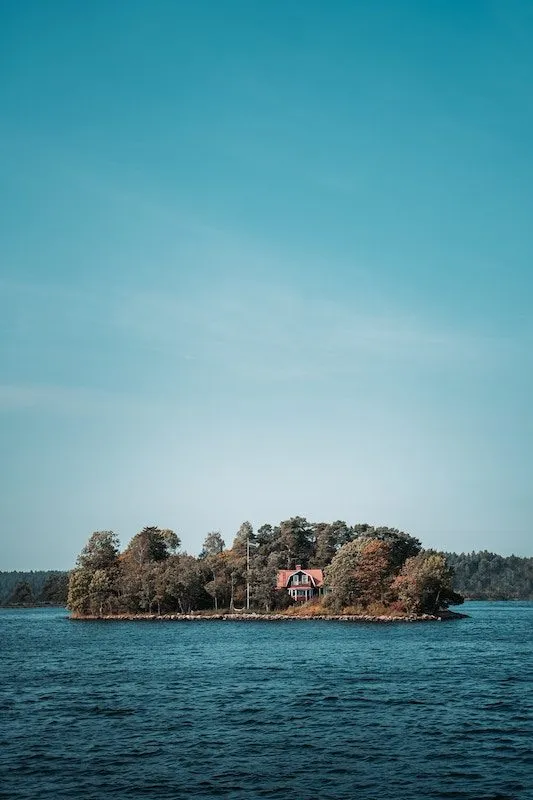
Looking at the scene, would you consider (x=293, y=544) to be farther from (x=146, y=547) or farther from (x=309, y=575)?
(x=146, y=547)

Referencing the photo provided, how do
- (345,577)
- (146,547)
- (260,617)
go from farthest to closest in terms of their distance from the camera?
(146,547) < (260,617) < (345,577)

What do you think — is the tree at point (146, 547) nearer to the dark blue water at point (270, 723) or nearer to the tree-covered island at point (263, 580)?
the tree-covered island at point (263, 580)

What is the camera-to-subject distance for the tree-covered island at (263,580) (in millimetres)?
125688

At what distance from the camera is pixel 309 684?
168 feet

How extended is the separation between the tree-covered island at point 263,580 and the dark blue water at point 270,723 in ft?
166

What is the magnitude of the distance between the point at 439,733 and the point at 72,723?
19.0 meters

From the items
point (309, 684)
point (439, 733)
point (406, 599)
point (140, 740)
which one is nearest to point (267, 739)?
point (140, 740)

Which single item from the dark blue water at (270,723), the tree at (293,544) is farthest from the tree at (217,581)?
the dark blue water at (270,723)

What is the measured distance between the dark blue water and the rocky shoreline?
48.3 metres

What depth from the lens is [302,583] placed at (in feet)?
490

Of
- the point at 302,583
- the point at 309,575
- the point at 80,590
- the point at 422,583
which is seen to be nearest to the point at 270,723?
the point at 422,583

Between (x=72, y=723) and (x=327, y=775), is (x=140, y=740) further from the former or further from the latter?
(x=327, y=775)

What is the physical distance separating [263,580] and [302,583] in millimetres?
13152

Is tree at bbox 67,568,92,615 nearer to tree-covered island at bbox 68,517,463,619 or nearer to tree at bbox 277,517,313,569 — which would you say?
tree-covered island at bbox 68,517,463,619
